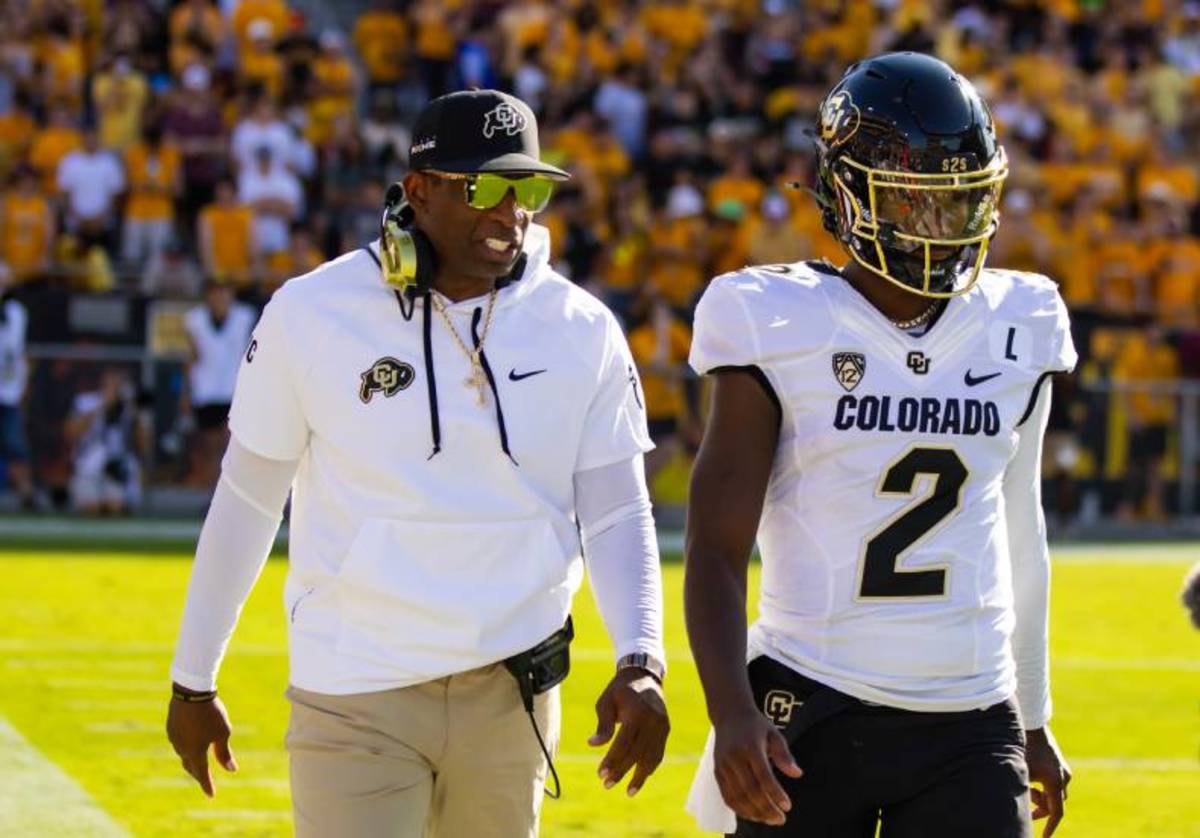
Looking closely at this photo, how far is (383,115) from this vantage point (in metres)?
20.7

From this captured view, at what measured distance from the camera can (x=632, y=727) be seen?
425 cm

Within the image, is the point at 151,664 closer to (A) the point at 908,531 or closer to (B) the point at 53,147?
(A) the point at 908,531

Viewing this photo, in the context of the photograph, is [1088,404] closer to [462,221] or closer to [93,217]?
[93,217]

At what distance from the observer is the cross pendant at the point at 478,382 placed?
172 inches

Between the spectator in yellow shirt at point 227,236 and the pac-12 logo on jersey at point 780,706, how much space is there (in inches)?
579

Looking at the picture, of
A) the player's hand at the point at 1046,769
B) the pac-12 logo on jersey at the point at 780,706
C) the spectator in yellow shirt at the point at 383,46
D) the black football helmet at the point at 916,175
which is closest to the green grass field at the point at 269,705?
the player's hand at the point at 1046,769

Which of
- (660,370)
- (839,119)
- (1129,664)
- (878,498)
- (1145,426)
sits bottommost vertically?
(1145,426)

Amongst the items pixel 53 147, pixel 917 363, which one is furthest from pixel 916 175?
pixel 53 147

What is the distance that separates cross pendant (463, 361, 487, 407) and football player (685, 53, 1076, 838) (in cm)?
45

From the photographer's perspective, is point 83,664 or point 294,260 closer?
point 83,664

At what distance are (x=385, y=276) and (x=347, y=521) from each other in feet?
1.51

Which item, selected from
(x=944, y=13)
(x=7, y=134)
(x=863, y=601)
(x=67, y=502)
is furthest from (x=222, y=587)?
(x=944, y=13)

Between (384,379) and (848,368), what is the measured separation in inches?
34.8

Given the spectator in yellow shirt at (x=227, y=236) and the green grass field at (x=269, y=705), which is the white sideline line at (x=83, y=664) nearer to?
the green grass field at (x=269, y=705)
